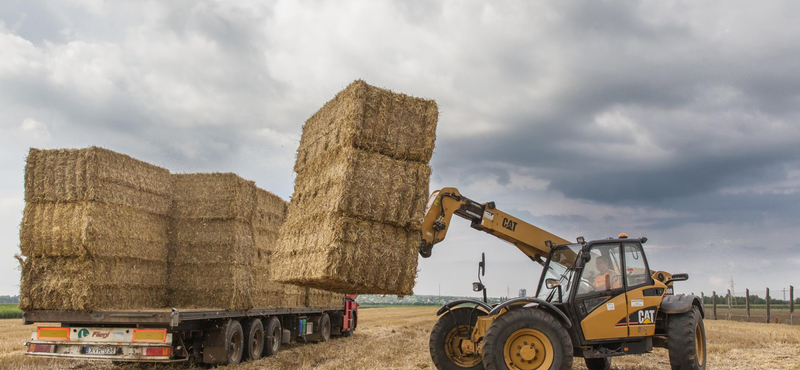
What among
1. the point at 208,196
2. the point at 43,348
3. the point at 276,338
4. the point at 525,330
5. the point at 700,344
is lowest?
the point at 276,338

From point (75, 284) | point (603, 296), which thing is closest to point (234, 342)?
point (75, 284)

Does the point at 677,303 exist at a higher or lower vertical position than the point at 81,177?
lower

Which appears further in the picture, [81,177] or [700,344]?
[81,177]

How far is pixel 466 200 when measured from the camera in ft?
29.3

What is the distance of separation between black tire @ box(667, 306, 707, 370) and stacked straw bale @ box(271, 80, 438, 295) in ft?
11.9

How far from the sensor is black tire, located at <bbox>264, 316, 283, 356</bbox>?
12555 millimetres

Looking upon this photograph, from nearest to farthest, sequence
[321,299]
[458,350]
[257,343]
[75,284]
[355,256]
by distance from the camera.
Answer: [355,256]
[458,350]
[75,284]
[257,343]
[321,299]

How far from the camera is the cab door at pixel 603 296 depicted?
7.96 m

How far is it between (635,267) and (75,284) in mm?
8766

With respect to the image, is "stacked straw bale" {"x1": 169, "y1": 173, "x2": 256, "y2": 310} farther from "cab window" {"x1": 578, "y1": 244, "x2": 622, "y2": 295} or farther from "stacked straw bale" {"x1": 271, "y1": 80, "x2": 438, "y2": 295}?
"cab window" {"x1": 578, "y1": 244, "x2": 622, "y2": 295}

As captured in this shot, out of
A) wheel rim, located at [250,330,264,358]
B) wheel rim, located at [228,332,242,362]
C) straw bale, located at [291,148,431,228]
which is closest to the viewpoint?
straw bale, located at [291,148,431,228]

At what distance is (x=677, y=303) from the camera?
26.9 ft

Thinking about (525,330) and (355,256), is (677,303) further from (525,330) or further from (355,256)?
(355,256)

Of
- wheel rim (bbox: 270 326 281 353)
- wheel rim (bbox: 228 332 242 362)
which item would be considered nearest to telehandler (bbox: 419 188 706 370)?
wheel rim (bbox: 228 332 242 362)
